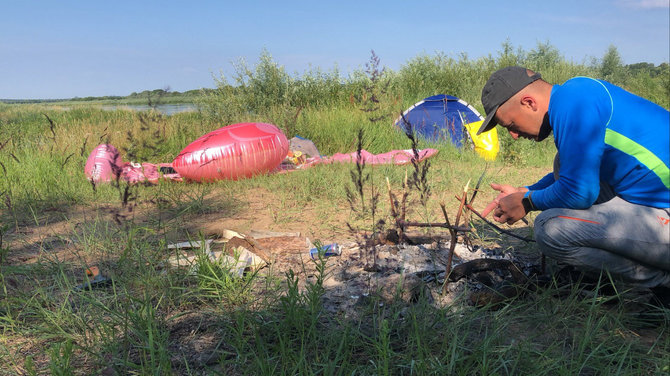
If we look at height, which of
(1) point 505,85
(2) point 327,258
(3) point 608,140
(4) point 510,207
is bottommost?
(2) point 327,258

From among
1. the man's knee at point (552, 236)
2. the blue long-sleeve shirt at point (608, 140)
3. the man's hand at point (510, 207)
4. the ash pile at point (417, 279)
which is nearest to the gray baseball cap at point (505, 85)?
the blue long-sleeve shirt at point (608, 140)

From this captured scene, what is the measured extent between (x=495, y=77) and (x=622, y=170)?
0.72 meters

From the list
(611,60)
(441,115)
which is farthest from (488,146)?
(611,60)

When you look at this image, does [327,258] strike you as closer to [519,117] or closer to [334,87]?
[519,117]

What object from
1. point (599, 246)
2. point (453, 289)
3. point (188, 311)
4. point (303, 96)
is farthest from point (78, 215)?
point (303, 96)

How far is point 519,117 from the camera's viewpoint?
7.57 ft

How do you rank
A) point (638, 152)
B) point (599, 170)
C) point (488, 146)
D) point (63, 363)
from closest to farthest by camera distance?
point (63, 363) < point (638, 152) < point (599, 170) < point (488, 146)

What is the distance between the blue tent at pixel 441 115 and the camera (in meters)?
9.52

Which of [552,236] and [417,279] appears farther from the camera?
[417,279]

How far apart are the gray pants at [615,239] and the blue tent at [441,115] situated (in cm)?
727

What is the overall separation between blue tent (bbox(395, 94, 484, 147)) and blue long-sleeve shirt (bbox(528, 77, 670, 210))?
7329 millimetres

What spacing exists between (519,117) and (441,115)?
766cm

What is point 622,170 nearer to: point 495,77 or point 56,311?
point 495,77

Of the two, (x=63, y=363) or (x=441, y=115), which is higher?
(x=441, y=115)
